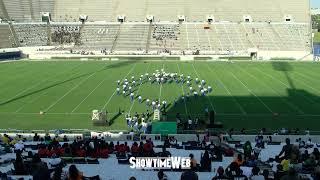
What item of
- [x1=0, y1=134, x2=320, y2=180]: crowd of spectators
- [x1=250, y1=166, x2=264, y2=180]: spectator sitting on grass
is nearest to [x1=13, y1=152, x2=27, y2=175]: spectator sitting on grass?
[x1=0, y1=134, x2=320, y2=180]: crowd of spectators

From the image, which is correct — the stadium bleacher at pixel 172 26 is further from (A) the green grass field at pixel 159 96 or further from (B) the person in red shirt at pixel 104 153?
(B) the person in red shirt at pixel 104 153

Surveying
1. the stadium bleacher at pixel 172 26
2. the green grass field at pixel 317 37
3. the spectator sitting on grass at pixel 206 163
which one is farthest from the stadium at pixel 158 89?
the green grass field at pixel 317 37

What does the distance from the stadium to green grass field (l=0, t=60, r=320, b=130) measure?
11 cm

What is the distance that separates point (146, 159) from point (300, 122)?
50.4 ft

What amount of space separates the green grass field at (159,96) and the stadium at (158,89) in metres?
0.11

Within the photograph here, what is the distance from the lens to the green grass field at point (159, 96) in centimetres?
2477

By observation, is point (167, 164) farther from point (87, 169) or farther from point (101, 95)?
point (101, 95)

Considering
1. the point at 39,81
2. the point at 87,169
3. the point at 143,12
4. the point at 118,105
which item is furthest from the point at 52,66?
the point at 87,169

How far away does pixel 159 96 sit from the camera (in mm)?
31219

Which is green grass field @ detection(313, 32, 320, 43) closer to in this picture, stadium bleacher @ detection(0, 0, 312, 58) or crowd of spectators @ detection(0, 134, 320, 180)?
stadium bleacher @ detection(0, 0, 312, 58)

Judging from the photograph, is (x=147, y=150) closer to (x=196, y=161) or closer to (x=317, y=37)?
(x=196, y=161)

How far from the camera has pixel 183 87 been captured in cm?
3528

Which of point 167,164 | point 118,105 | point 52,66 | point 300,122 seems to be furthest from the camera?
point 52,66

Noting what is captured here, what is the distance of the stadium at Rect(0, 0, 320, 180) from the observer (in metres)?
11.8
